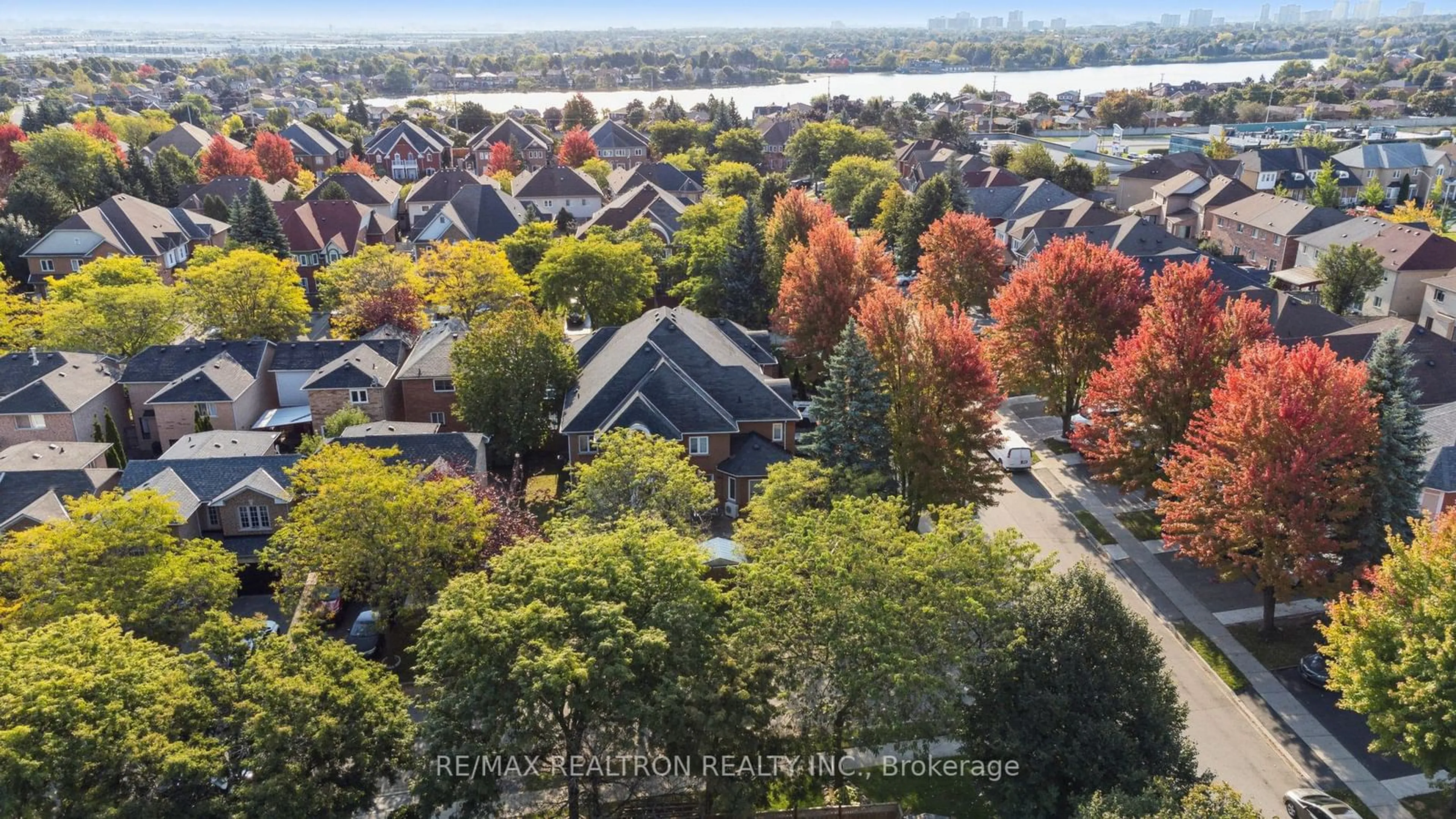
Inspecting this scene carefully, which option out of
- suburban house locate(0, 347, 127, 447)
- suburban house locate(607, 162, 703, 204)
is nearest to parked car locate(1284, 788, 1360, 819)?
suburban house locate(0, 347, 127, 447)

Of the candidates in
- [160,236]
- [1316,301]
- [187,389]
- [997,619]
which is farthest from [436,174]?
[997,619]

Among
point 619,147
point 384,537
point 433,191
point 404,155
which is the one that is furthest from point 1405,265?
point 404,155

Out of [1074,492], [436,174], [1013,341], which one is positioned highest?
[436,174]

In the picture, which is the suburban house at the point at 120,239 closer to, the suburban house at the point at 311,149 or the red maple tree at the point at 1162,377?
the suburban house at the point at 311,149

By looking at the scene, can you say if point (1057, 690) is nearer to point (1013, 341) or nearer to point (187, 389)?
point (1013, 341)

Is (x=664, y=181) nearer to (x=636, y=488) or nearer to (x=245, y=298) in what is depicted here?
(x=245, y=298)
